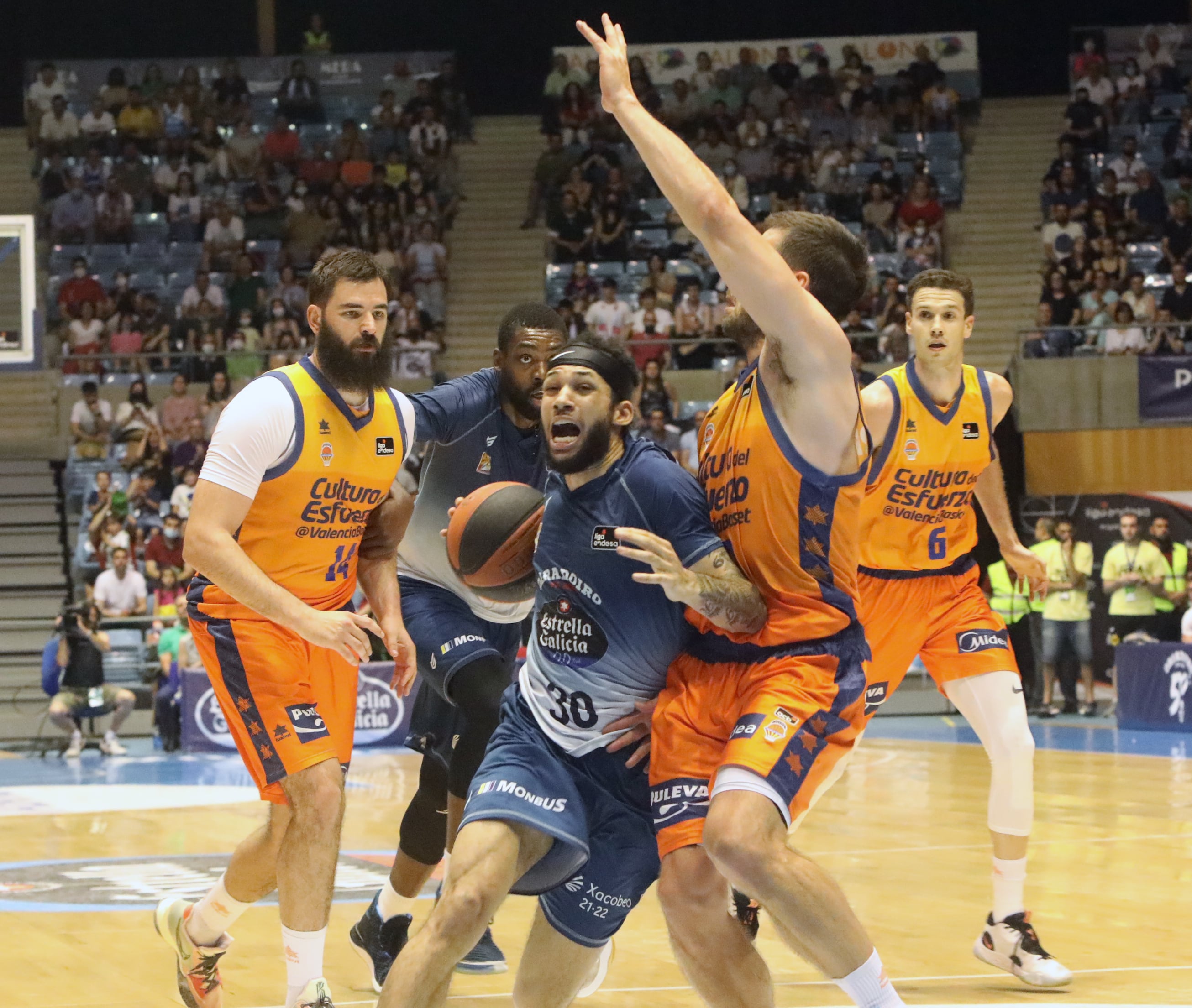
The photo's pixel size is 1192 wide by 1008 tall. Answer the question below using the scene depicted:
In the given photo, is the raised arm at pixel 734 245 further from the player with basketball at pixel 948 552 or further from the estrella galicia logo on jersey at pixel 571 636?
the player with basketball at pixel 948 552

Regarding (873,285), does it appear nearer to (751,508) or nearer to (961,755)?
(961,755)

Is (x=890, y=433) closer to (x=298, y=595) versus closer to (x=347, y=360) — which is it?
(x=347, y=360)

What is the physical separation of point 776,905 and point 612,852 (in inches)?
22.5

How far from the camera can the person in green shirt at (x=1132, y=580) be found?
16.6 m

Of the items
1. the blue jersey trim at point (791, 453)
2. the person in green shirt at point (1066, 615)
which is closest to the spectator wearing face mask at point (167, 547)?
the person in green shirt at point (1066, 615)

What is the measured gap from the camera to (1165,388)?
18.2m

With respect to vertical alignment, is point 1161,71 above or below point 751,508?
above

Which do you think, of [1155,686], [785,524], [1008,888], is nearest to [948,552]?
[1008,888]

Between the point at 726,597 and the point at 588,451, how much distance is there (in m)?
0.55

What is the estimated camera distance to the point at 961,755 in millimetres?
13508

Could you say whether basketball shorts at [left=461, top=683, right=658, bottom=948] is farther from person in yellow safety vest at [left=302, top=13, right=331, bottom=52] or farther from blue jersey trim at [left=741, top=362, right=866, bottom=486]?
person in yellow safety vest at [left=302, top=13, right=331, bottom=52]

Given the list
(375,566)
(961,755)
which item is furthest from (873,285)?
(375,566)

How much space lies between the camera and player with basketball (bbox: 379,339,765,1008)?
4156 millimetres

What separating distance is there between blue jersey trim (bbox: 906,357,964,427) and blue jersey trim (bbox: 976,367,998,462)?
12 centimetres
